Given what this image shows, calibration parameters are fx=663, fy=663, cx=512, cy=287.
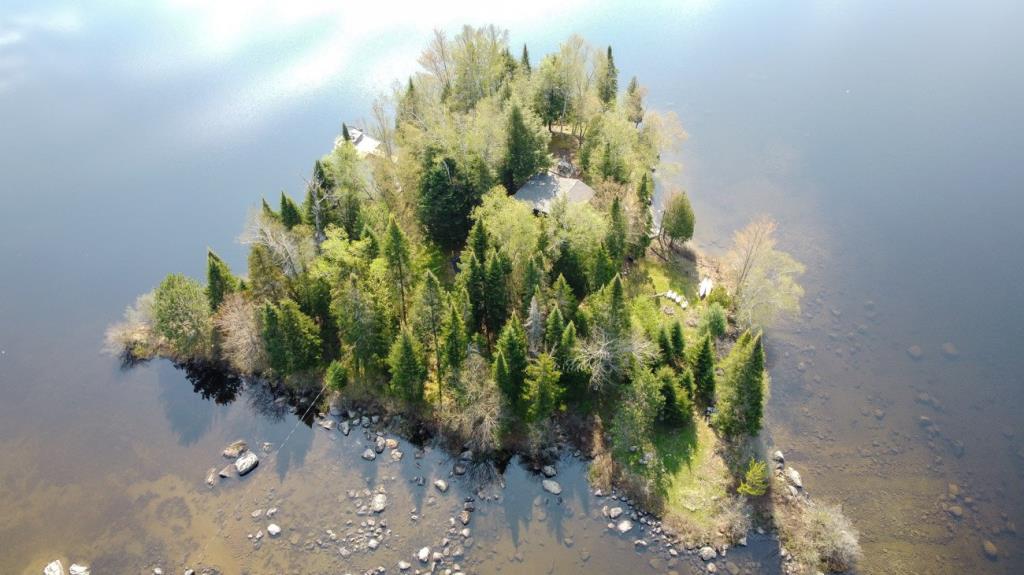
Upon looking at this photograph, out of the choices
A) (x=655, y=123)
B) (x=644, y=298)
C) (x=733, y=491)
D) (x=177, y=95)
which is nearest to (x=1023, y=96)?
(x=655, y=123)

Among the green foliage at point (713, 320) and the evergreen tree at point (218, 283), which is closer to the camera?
the green foliage at point (713, 320)

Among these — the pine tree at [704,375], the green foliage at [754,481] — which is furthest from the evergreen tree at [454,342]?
the green foliage at [754,481]

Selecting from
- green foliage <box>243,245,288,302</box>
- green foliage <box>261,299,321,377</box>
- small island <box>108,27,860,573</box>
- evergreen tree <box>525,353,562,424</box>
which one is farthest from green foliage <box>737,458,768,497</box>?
green foliage <box>243,245,288,302</box>

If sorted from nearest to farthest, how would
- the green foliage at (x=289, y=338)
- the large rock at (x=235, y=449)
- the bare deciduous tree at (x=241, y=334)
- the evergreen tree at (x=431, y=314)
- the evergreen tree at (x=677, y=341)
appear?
the evergreen tree at (x=431, y=314)
the evergreen tree at (x=677, y=341)
the green foliage at (x=289, y=338)
the large rock at (x=235, y=449)
the bare deciduous tree at (x=241, y=334)

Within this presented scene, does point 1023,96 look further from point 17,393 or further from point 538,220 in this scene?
point 17,393

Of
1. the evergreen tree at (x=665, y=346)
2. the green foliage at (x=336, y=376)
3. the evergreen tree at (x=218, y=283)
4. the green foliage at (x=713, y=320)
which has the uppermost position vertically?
the evergreen tree at (x=218, y=283)

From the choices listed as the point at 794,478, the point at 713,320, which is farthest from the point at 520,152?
the point at 794,478

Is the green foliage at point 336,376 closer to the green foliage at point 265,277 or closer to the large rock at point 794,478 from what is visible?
the green foliage at point 265,277
